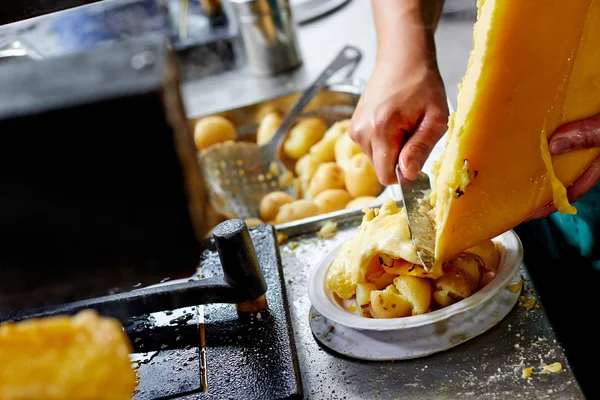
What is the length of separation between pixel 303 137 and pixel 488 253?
1.25m

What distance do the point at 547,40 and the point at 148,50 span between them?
648 mm

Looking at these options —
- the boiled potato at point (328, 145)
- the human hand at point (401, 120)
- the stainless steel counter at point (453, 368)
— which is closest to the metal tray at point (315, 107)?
the boiled potato at point (328, 145)

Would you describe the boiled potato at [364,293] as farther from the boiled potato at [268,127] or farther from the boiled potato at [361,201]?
the boiled potato at [268,127]

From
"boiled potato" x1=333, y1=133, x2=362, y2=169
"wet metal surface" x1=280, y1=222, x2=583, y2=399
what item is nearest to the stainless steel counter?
"wet metal surface" x1=280, y1=222, x2=583, y2=399

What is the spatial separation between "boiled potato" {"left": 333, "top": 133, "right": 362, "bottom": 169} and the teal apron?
0.62 m

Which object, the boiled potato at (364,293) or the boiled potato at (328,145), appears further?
the boiled potato at (328,145)

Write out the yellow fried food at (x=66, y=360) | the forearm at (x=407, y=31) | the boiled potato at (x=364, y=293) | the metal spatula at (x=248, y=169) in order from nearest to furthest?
1. the yellow fried food at (x=66, y=360)
2. the boiled potato at (x=364, y=293)
3. the forearm at (x=407, y=31)
4. the metal spatula at (x=248, y=169)

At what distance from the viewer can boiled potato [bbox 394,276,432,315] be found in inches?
45.3

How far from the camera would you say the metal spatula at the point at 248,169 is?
2.18m

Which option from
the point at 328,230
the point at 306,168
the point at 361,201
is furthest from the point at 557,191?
the point at 306,168

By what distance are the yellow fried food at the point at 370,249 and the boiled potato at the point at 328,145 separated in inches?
38.5

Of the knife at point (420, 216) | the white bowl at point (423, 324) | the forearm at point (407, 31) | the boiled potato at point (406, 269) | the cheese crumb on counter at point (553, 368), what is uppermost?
the forearm at point (407, 31)

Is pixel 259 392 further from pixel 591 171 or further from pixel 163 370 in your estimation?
pixel 591 171

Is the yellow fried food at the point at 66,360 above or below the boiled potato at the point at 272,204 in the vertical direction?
above
